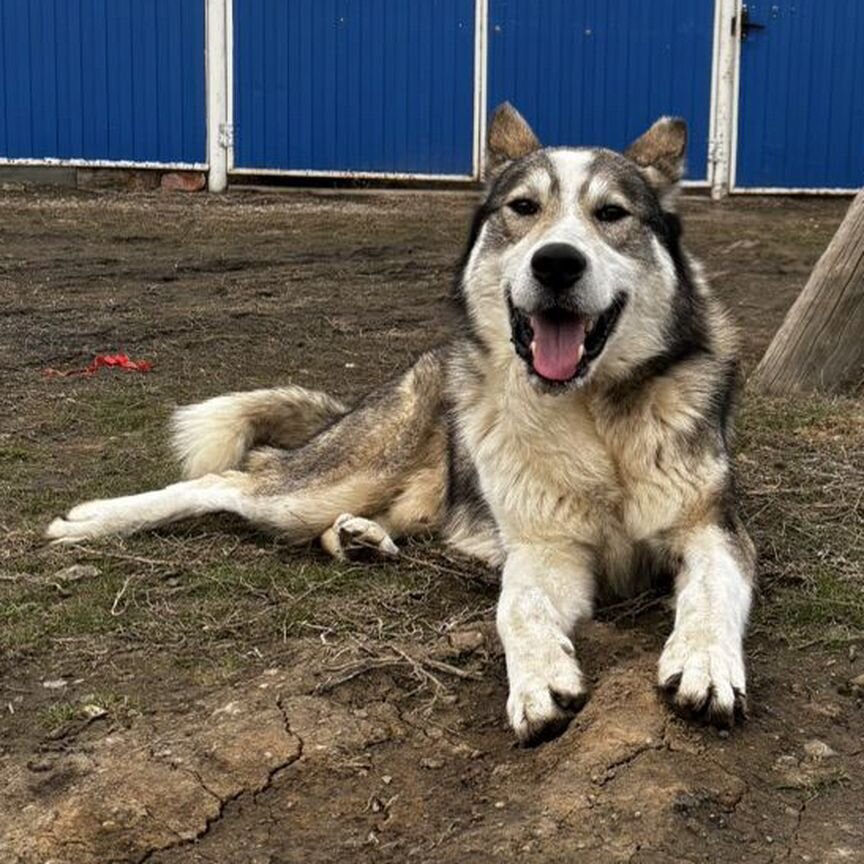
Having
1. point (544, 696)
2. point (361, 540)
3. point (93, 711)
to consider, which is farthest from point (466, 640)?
point (93, 711)

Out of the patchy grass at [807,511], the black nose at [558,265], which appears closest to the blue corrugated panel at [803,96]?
the patchy grass at [807,511]

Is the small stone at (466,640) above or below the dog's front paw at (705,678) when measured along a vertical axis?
below

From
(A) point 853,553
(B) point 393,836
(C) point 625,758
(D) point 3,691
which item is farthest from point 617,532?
(D) point 3,691

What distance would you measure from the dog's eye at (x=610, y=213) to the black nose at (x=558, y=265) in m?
0.34

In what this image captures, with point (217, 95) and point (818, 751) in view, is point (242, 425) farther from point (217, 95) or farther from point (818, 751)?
point (217, 95)

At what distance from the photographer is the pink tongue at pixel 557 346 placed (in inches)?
143

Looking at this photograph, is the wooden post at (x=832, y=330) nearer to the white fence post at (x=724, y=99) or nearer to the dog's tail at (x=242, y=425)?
the dog's tail at (x=242, y=425)

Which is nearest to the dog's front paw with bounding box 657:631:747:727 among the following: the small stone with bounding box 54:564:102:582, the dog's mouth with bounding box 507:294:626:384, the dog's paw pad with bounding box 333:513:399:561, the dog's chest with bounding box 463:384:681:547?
the dog's chest with bounding box 463:384:681:547

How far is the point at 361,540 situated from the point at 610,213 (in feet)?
4.27

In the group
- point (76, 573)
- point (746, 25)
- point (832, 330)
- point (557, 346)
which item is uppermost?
point (746, 25)

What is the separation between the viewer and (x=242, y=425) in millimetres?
4953

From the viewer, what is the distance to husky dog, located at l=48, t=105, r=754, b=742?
137 inches

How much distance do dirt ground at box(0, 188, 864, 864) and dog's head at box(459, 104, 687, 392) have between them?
744mm

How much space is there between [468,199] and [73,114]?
4439 mm
